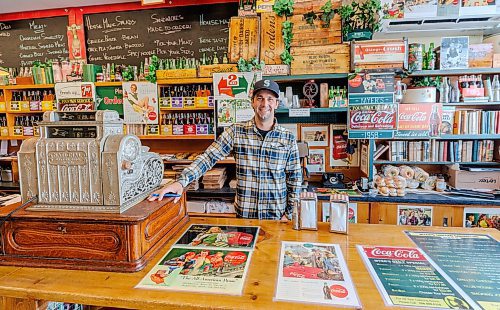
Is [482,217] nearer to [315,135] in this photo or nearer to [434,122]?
[434,122]

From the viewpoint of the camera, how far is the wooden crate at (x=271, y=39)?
3.41 meters

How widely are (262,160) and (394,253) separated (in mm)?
1130

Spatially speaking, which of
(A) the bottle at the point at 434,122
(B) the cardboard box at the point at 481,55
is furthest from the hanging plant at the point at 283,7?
(B) the cardboard box at the point at 481,55

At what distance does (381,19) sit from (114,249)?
10.7 ft

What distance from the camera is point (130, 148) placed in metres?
1.50

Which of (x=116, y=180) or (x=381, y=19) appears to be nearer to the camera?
(x=116, y=180)

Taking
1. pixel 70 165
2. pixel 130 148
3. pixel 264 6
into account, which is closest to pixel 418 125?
pixel 264 6

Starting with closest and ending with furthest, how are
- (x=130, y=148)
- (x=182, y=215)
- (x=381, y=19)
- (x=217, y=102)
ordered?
(x=130, y=148) → (x=182, y=215) → (x=381, y=19) → (x=217, y=102)

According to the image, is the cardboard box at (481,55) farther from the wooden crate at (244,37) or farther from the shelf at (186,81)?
the shelf at (186,81)

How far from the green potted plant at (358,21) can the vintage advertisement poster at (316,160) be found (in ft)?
4.25

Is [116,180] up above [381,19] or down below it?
below

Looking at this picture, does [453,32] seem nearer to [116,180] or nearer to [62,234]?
[116,180]

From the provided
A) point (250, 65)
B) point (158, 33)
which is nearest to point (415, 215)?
point (250, 65)

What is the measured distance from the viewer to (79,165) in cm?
142
